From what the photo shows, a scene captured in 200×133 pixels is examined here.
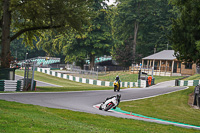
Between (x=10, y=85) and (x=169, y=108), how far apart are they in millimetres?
12030

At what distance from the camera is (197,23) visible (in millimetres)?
21578

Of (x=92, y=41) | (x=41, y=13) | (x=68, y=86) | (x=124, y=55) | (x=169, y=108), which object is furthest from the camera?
(x=124, y=55)

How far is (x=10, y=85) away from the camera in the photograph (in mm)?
21156

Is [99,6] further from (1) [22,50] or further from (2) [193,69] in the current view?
(1) [22,50]

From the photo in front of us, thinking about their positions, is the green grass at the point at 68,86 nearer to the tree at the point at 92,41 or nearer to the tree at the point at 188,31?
the tree at the point at 188,31

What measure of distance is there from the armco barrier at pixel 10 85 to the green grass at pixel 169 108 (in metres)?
8.57

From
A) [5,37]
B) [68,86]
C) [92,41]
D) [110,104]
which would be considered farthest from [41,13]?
[92,41]

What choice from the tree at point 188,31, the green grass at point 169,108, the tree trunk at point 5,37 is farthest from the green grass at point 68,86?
the tree at point 188,31

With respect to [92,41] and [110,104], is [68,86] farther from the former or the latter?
[110,104]

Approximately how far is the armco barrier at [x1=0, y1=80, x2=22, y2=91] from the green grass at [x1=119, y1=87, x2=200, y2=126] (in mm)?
8572

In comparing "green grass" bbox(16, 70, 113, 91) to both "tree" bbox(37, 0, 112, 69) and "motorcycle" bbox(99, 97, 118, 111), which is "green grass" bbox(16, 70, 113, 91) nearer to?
"motorcycle" bbox(99, 97, 118, 111)

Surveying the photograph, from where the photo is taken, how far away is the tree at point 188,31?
21138 mm


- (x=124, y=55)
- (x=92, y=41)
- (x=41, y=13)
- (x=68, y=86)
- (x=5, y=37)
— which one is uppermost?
(x=92, y=41)

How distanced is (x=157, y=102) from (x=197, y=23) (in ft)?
23.3
